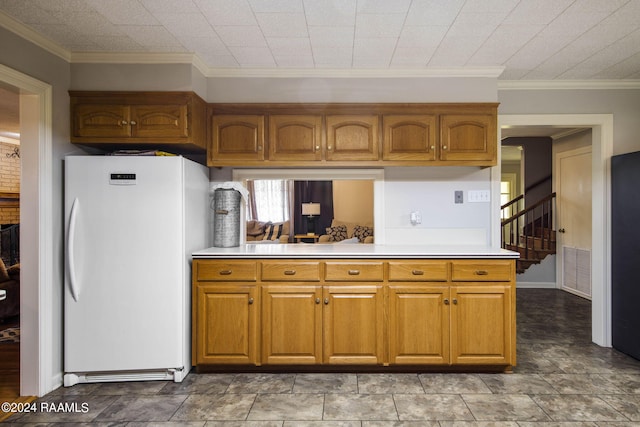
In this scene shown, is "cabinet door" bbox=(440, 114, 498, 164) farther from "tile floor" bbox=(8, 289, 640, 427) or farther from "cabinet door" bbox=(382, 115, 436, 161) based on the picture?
"tile floor" bbox=(8, 289, 640, 427)

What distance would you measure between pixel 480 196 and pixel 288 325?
1.98 m

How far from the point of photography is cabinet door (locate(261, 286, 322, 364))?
9.43 feet

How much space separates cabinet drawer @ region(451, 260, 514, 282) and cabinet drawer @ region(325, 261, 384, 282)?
57 centimetres

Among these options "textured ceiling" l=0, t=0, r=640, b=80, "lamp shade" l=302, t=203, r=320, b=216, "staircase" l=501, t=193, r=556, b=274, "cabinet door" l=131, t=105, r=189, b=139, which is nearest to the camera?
"textured ceiling" l=0, t=0, r=640, b=80

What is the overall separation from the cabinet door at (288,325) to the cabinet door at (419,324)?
1.82ft

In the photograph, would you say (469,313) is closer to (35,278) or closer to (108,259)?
(108,259)

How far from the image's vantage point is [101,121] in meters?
2.93

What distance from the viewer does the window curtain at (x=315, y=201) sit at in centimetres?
Result: 625

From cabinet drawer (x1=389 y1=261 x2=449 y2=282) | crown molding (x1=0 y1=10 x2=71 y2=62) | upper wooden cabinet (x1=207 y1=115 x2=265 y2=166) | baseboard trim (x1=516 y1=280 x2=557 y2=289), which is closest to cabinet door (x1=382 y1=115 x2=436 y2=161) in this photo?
cabinet drawer (x1=389 y1=261 x2=449 y2=282)

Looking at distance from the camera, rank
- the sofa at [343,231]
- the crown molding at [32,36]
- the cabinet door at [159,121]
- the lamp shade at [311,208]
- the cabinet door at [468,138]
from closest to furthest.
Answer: the crown molding at [32,36] → the cabinet door at [159,121] → the cabinet door at [468,138] → the sofa at [343,231] → the lamp shade at [311,208]

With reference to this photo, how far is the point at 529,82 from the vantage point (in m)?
3.50

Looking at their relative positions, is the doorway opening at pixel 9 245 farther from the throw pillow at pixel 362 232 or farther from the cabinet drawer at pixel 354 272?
the throw pillow at pixel 362 232

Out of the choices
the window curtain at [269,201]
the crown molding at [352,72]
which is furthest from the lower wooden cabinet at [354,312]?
the window curtain at [269,201]

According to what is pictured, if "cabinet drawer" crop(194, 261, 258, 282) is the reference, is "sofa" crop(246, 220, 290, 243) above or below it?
above
